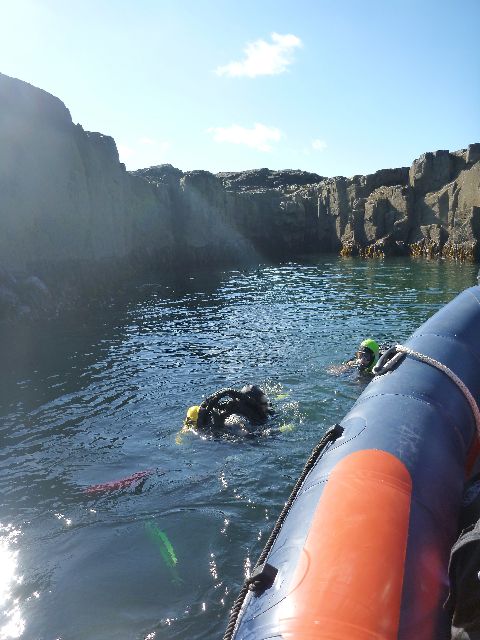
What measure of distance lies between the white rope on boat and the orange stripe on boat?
5.85ft

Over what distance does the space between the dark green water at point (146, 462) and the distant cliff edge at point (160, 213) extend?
29.0 ft

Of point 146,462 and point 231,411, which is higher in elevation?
point 231,411

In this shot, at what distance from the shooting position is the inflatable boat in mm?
2725

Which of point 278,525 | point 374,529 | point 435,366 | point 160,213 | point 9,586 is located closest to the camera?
point 374,529

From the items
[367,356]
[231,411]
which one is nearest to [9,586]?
[231,411]

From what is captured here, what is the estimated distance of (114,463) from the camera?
8031 millimetres

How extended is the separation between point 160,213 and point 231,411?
1445 inches

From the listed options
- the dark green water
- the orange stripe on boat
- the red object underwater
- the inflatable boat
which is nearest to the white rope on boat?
the inflatable boat

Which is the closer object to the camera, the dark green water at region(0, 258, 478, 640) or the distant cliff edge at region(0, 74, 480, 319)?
the dark green water at region(0, 258, 478, 640)

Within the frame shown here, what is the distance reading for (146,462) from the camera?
7992mm

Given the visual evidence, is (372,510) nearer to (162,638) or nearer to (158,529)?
(162,638)

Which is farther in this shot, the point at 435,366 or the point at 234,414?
the point at 234,414

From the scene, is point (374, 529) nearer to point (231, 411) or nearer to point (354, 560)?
point (354, 560)

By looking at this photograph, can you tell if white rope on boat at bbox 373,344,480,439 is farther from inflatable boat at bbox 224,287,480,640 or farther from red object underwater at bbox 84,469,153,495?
red object underwater at bbox 84,469,153,495
